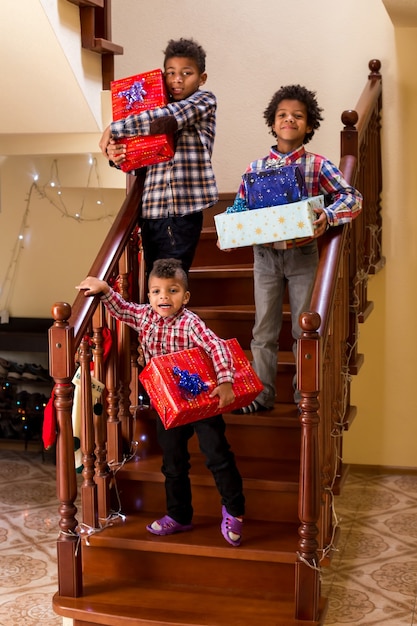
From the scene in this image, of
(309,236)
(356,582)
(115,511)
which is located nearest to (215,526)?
(115,511)

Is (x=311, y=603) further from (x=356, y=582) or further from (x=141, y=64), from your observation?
(x=141, y=64)

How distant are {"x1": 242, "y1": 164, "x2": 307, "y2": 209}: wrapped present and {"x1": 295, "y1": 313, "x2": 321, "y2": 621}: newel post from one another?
63 centimetres

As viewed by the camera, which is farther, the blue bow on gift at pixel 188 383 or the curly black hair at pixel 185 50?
the curly black hair at pixel 185 50

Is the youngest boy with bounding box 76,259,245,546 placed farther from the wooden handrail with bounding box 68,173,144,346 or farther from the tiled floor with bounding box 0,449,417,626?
the tiled floor with bounding box 0,449,417,626

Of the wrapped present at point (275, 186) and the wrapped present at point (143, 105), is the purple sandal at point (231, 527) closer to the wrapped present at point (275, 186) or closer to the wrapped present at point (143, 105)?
the wrapped present at point (275, 186)

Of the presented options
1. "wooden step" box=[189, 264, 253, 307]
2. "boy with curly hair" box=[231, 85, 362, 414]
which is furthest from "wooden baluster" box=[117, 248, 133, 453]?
"wooden step" box=[189, 264, 253, 307]

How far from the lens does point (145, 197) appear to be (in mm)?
3379

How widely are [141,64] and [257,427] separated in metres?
2.71

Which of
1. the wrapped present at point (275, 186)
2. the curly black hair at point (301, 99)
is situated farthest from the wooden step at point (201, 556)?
the curly black hair at point (301, 99)

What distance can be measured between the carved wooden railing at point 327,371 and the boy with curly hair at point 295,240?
0.39 feet

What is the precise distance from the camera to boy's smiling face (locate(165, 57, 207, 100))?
10.5ft

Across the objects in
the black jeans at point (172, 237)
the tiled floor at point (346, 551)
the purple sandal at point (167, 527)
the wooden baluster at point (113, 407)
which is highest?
the black jeans at point (172, 237)

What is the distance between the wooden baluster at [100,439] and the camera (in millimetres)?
3062

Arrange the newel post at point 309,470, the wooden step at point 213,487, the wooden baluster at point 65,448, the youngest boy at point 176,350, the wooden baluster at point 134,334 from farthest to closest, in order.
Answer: the wooden baluster at point 134,334 → the wooden step at point 213,487 → the youngest boy at point 176,350 → the wooden baluster at point 65,448 → the newel post at point 309,470
